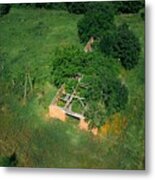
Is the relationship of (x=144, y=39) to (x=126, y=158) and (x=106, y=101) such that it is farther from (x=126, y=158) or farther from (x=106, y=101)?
(x=126, y=158)

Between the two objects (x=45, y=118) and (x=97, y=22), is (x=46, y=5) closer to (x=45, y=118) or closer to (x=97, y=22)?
(x=97, y=22)

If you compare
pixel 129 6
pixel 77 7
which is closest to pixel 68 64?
pixel 77 7

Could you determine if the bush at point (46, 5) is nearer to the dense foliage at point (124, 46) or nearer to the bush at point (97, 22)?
the bush at point (97, 22)

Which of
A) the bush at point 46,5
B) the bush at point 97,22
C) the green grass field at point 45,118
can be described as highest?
the bush at point 46,5

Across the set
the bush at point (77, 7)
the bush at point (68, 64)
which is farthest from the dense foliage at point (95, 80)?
the bush at point (77, 7)

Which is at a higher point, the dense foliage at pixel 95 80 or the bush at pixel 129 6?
the bush at pixel 129 6

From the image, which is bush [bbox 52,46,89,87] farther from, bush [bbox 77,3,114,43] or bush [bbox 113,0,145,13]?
bush [bbox 113,0,145,13]
